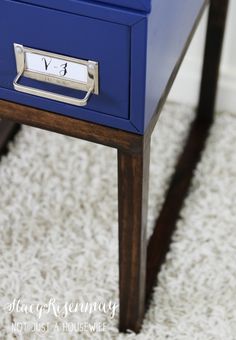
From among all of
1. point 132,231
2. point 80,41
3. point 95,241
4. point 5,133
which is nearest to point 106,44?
point 80,41

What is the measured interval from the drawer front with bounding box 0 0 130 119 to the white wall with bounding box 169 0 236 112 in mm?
655

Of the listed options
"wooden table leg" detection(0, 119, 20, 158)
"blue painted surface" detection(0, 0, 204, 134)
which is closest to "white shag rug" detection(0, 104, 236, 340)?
"wooden table leg" detection(0, 119, 20, 158)

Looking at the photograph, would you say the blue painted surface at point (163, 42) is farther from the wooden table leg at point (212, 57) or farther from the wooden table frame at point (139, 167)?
the wooden table leg at point (212, 57)

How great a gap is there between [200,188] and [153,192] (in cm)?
9

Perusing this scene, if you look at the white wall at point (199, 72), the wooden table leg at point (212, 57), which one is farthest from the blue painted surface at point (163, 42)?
the white wall at point (199, 72)

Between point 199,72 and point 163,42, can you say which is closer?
point 163,42

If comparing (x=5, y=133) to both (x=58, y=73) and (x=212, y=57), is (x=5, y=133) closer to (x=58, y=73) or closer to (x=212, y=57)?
(x=212, y=57)

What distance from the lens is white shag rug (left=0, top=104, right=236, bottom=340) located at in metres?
0.95

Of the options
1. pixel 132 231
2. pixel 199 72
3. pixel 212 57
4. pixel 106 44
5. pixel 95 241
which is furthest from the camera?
pixel 199 72

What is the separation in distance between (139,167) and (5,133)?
22.7 inches

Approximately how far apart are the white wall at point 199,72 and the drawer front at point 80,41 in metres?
0.65

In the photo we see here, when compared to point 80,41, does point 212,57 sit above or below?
below

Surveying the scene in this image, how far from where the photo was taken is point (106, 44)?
62 cm

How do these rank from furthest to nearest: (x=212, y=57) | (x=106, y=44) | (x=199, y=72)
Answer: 1. (x=199, y=72)
2. (x=212, y=57)
3. (x=106, y=44)
